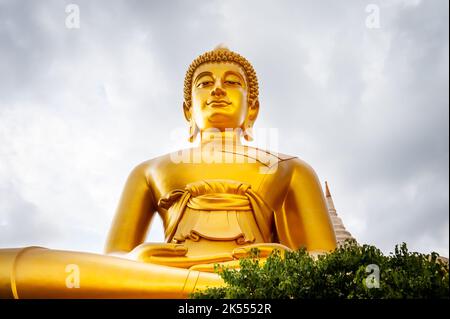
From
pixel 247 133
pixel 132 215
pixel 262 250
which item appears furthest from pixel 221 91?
pixel 262 250

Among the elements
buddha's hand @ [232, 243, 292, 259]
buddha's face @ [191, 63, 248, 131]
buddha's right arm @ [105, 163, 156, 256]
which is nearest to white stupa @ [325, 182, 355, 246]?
buddha's face @ [191, 63, 248, 131]

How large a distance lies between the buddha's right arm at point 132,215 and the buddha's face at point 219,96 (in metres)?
1.11

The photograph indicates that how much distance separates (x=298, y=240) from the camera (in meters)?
5.91

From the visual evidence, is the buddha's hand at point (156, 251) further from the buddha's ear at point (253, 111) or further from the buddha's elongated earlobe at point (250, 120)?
Result: the buddha's ear at point (253, 111)

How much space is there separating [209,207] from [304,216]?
1.14 m

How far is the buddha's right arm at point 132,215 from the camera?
5.89 metres

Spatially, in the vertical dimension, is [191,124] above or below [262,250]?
above

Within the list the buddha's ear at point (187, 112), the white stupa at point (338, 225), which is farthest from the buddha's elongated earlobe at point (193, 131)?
the white stupa at point (338, 225)

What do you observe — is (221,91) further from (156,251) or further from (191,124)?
(156,251)

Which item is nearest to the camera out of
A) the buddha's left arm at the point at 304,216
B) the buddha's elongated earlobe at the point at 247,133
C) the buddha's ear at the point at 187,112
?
the buddha's left arm at the point at 304,216

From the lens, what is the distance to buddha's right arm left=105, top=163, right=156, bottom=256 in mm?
5891

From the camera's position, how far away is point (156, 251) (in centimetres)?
493
